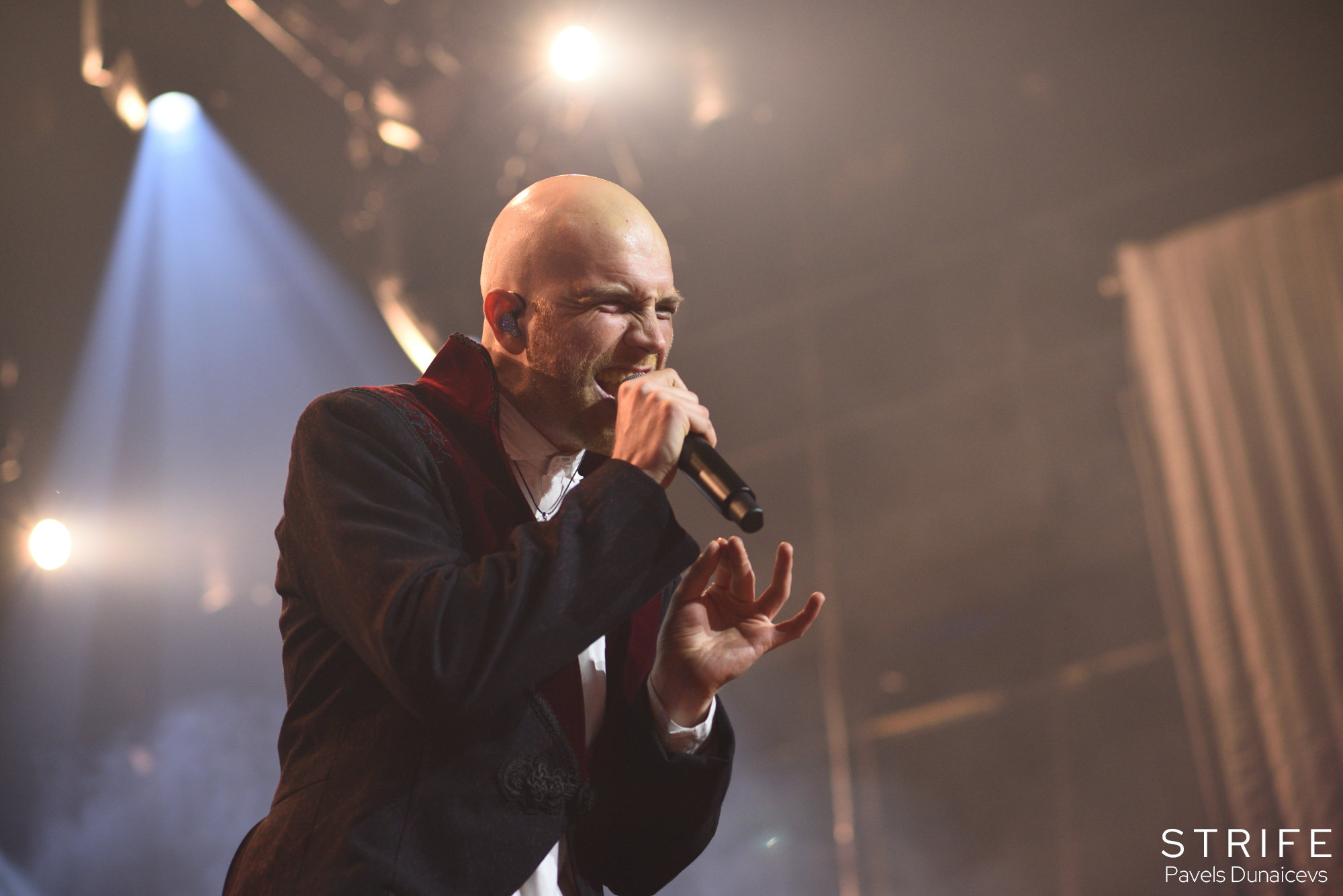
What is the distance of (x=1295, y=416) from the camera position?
11.7 ft

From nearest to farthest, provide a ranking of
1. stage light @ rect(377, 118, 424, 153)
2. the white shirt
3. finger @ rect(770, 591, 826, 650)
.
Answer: the white shirt < finger @ rect(770, 591, 826, 650) < stage light @ rect(377, 118, 424, 153)

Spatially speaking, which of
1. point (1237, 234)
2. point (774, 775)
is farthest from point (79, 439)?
point (1237, 234)

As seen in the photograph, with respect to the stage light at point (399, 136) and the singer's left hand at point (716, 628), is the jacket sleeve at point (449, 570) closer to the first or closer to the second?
the singer's left hand at point (716, 628)

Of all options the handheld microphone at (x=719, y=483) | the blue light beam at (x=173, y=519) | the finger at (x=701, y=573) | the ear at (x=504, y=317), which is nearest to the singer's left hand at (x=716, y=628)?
the finger at (x=701, y=573)

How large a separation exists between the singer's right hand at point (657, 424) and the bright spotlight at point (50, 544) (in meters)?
3.54

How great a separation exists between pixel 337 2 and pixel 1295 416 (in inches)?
149

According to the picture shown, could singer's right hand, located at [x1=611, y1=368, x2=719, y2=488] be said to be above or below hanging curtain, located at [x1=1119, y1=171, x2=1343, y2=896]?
below

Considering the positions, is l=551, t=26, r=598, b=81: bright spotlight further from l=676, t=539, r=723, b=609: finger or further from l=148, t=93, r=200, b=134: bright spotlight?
l=676, t=539, r=723, b=609: finger

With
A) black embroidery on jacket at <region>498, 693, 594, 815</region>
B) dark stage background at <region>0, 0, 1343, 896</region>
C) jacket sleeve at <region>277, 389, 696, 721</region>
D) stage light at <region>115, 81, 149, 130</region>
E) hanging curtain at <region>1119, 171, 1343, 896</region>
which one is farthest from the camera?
stage light at <region>115, 81, 149, 130</region>

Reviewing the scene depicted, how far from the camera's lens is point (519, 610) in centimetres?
94

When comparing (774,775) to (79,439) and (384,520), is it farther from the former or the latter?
(384,520)

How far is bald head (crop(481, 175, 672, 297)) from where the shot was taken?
1362 millimetres

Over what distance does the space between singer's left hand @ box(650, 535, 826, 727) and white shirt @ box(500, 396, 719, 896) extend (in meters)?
0.03

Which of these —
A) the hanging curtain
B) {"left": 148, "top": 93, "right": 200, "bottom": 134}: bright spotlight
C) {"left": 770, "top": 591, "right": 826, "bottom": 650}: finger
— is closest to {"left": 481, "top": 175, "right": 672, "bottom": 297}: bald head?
{"left": 770, "top": 591, "right": 826, "bottom": 650}: finger
